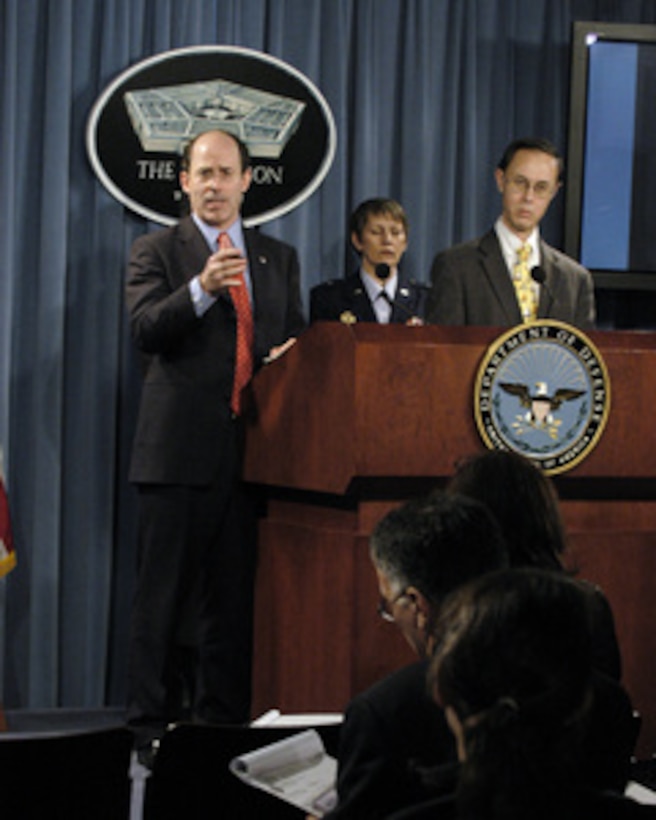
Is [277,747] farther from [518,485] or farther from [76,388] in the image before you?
[76,388]

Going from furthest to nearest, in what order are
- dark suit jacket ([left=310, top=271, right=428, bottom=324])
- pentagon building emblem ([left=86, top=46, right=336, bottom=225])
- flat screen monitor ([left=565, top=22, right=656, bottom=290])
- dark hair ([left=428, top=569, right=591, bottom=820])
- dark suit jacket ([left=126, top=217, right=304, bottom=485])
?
flat screen monitor ([left=565, top=22, right=656, bottom=290]) < pentagon building emblem ([left=86, top=46, right=336, bottom=225]) < dark suit jacket ([left=310, top=271, right=428, bottom=324]) < dark suit jacket ([left=126, top=217, right=304, bottom=485]) < dark hair ([left=428, top=569, right=591, bottom=820])

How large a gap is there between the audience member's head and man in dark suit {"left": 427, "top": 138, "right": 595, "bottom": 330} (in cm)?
202

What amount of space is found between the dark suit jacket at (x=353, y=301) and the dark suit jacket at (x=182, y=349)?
2.17 feet

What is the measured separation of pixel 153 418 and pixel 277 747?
217cm

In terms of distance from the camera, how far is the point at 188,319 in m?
3.77

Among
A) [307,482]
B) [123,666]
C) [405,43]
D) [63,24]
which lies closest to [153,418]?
[307,482]

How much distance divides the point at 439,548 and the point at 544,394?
4.90 feet

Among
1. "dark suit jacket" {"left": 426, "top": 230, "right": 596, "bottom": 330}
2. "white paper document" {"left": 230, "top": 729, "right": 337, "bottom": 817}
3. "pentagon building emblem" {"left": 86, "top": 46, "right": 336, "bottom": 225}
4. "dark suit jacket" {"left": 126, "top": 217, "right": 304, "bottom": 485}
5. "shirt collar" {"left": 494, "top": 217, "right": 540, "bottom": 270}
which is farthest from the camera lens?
"pentagon building emblem" {"left": 86, "top": 46, "right": 336, "bottom": 225}

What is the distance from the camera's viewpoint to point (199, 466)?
391 centimetres

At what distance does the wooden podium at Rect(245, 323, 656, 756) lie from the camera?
3.28 meters

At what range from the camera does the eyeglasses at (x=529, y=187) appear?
13.7 feet

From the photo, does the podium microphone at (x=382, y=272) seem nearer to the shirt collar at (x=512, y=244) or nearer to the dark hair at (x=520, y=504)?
the shirt collar at (x=512, y=244)

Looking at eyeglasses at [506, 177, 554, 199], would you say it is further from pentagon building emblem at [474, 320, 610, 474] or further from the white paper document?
the white paper document

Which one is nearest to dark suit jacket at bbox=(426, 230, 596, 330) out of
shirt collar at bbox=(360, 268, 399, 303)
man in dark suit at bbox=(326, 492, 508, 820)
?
shirt collar at bbox=(360, 268, 399, 303)
